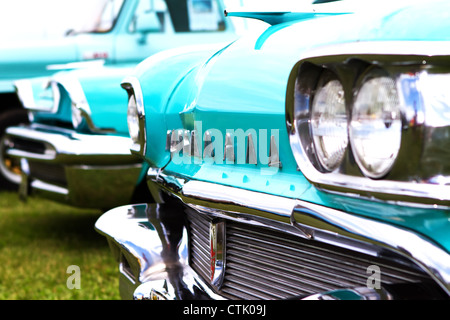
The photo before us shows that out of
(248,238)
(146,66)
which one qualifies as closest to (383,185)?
(248,238)

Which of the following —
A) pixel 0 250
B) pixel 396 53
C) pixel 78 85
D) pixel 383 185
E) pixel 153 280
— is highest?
pixel 396 53

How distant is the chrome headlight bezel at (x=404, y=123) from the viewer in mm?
1062

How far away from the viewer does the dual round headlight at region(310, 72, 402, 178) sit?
115 cm

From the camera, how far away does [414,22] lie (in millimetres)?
1188

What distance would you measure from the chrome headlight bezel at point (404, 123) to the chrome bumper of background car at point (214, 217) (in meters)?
0.07

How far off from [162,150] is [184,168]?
0.22 meters

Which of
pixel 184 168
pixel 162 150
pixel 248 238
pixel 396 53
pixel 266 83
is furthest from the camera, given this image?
pixel 162 150

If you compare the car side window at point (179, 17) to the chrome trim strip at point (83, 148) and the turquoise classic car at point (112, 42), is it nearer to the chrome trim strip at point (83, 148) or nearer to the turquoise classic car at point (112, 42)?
the turquoise classic car at point (112, 42)

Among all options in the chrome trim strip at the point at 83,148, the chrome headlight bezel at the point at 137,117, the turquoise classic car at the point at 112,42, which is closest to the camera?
the chrome headlight bezel at the point at 137,117

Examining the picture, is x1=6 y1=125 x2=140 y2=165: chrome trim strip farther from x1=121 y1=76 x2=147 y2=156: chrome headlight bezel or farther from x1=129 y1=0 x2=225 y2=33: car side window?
x1=129 y1=0 x2=225 y2=33: car side window

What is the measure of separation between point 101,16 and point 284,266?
428 centimetres

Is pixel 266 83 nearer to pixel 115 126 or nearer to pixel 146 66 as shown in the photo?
pixel 146 66

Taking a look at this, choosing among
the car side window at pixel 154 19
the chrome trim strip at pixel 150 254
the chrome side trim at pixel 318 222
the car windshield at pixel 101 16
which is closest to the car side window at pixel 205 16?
the car side window at pixel 154 19

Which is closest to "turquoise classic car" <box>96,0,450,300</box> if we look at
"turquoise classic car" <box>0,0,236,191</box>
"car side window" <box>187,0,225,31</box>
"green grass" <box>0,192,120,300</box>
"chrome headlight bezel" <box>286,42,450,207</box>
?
"chrome headlight bezel" <box>286,42,450,207</box>
